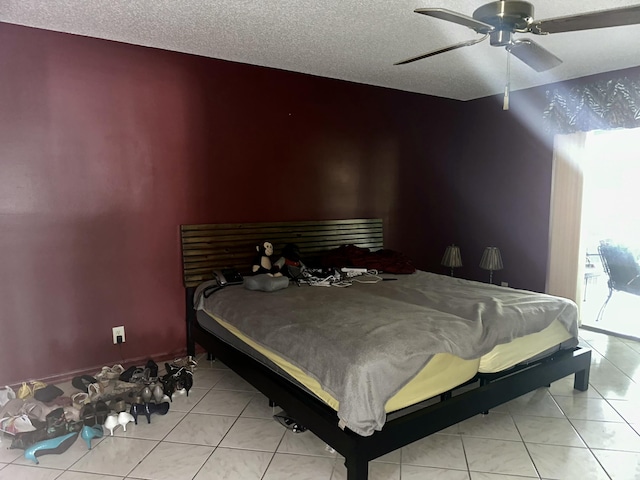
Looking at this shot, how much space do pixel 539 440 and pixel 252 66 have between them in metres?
3.48

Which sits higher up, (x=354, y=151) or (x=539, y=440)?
(x=354, y=151)

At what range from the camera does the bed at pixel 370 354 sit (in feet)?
6.48

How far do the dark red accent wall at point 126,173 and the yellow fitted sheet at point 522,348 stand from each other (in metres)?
2.31

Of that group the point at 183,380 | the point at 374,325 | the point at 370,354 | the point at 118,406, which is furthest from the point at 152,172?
the point at 370,354

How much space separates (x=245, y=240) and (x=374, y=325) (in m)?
1.87

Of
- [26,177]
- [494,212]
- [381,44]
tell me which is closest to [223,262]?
[26,177]

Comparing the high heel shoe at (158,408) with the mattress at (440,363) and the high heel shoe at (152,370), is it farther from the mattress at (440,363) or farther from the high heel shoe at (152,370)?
the mattress at (440,363)

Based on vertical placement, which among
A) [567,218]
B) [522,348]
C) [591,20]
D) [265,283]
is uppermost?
[591,20]

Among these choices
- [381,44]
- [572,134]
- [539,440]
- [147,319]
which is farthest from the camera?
Answer: [572,134]

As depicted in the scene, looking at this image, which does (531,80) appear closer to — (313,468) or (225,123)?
(225,123)

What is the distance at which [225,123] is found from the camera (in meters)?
3.72

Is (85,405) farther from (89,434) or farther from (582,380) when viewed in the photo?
(582,380)

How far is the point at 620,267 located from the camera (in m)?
4.41

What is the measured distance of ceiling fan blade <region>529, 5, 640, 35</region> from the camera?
1828 mm
